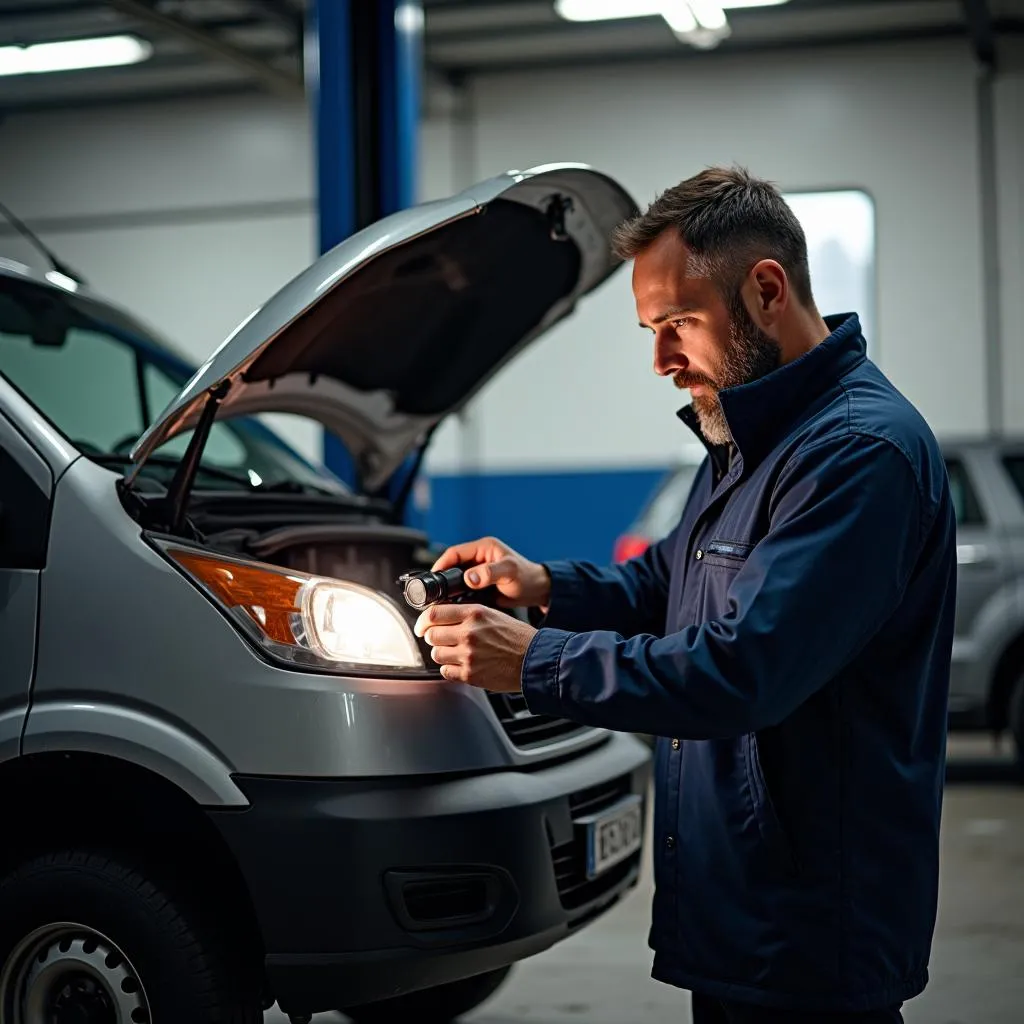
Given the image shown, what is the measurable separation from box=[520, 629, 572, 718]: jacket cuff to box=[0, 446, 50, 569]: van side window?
3.44 feet

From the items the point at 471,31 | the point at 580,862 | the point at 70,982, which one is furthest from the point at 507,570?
the point at 471,31

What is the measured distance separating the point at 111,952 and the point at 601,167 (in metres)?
9.65

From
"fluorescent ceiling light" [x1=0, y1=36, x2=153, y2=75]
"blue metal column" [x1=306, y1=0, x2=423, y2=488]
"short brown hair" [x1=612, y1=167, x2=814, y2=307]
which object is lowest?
"short brown hair" [x1=612, y1=167, x2=814, y2=307]

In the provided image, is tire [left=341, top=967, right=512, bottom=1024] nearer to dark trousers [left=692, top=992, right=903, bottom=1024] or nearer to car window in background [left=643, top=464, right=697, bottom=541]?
dark trousers [left=692, top=992, right=903, bottom=1024]

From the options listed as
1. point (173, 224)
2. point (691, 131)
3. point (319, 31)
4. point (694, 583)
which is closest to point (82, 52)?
point (173, 224)

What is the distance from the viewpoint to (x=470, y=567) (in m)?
2.60

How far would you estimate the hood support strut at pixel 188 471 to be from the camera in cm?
255

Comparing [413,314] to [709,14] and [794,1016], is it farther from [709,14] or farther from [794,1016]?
[709,14]


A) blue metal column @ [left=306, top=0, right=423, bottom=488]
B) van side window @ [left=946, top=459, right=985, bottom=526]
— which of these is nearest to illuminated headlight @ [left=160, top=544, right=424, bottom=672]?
blue metal column @ [left=306, top=0, right=423, bottom=488]

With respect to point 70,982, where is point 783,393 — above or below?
above

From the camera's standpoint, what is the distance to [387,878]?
231cm

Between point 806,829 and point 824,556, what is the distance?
38 cm

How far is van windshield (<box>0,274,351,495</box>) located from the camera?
315 centimetres

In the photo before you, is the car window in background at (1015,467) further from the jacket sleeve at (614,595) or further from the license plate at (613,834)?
the jacket sleeve at (614,595)
